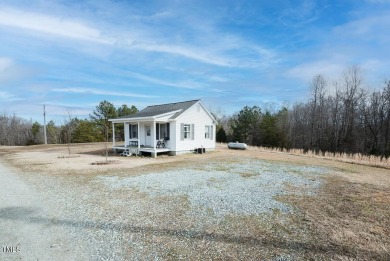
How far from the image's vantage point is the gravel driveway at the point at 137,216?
3.48 meters

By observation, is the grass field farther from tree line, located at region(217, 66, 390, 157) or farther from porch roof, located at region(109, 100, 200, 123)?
tree line, located at region(217, 66, 390, 157)

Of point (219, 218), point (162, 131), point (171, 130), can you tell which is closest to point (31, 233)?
point (219, 218)

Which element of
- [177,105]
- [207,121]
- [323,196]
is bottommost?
[323,196]

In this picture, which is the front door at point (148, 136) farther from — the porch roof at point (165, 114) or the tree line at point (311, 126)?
the tree line at point (311, 126)

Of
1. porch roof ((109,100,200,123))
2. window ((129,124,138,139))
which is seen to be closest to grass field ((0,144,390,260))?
porch roof ((109,100,200,123))

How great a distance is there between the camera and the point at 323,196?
646cm

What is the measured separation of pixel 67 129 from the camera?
1197 inches

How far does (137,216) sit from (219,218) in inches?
69.4

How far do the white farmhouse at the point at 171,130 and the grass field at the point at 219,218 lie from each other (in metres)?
8.43

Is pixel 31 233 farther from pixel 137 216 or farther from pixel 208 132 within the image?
pixel 208 132

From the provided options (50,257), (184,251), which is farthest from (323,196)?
(50,257)

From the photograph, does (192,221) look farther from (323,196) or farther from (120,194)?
(323,196)

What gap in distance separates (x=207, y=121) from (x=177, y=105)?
2.98m

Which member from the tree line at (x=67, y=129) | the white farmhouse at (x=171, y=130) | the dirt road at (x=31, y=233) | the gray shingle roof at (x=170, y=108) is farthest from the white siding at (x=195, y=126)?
the tree line at (x=67, y=129)
